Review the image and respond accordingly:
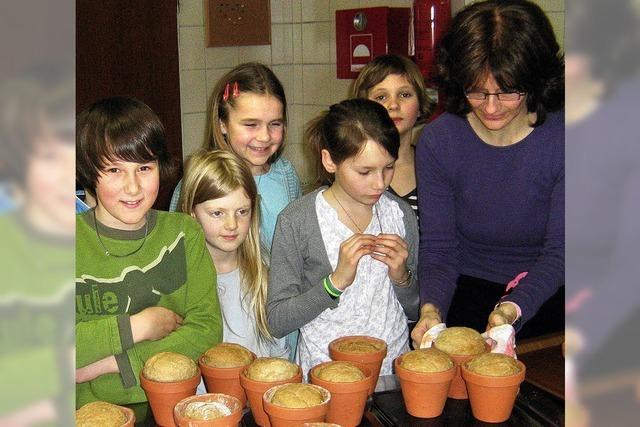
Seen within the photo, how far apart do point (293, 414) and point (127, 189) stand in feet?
2.17

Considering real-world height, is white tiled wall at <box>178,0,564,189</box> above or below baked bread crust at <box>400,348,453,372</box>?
above

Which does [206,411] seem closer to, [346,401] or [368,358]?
[346,401]

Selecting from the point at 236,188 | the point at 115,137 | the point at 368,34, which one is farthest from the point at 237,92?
the point at 368,34

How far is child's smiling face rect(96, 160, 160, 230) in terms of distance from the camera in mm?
1574

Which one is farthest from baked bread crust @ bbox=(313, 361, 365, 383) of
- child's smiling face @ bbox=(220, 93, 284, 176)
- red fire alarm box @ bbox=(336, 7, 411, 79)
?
red fire alarm box @ bbox=(336, 7, 411, 79)

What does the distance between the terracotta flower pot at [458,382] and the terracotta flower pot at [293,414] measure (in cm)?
29

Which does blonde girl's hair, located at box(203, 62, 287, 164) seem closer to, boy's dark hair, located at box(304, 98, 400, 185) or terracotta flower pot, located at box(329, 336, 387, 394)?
boy's dark hair, located at box(304, 98, 400, 185)

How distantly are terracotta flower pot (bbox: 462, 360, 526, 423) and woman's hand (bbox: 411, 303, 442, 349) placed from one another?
0.35 m

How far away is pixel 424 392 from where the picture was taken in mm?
1259

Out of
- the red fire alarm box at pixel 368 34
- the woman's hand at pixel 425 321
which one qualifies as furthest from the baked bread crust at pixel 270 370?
the red fire alarm box at pixel 368 34

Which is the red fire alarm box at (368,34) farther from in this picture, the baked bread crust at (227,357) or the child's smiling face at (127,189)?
the baked bread crust at (227,357)

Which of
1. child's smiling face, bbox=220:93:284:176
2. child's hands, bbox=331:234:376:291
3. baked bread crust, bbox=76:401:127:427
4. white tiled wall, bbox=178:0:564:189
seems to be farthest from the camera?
white tiled wall, bbox=178:0:564:189

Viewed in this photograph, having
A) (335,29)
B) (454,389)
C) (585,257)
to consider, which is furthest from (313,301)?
(335,29)

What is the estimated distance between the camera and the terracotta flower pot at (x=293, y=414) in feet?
3.77
